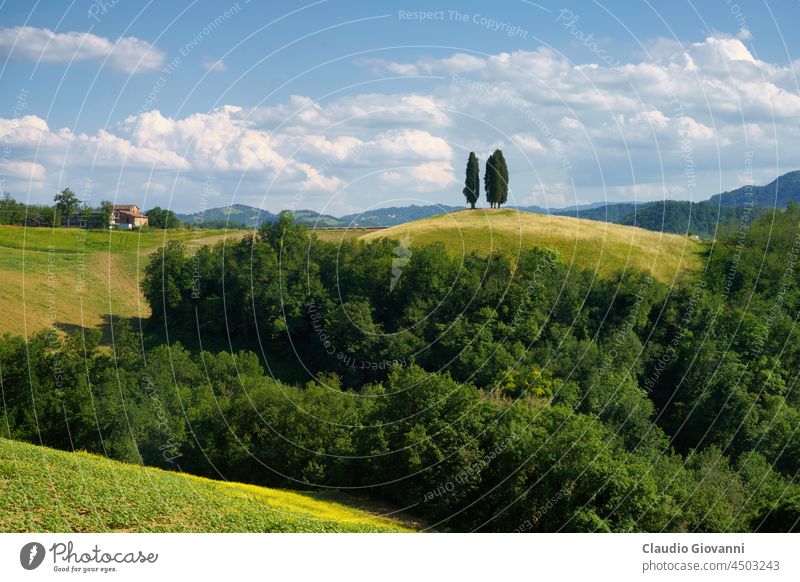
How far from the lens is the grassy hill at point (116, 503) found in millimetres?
23516

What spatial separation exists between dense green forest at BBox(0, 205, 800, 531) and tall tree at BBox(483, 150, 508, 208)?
10.8 metres

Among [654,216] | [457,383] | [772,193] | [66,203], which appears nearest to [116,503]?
[457,383]

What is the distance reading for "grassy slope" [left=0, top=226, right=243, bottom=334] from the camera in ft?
283

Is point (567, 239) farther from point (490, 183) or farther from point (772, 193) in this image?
point (772, 193)

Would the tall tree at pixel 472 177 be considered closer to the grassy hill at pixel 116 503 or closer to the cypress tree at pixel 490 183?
the cypress tree at pixel 490 183

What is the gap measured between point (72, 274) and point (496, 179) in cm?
5275

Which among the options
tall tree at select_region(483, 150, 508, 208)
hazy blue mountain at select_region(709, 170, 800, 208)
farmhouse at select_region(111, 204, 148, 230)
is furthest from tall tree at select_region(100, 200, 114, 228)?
hazy blue mountain at select_region(709, 170, 800, 208)

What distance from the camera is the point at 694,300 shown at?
84312 millimetres

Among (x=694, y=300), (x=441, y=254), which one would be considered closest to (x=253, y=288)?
(x=441, y=254)

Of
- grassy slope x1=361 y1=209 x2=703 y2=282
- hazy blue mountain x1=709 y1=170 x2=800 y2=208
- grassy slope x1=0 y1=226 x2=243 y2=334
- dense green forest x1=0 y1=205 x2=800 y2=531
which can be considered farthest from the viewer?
hazy blue mountain x1=709 y1=170 x2=800 y2=208

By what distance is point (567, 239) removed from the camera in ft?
347

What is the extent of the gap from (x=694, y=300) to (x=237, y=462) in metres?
50.3

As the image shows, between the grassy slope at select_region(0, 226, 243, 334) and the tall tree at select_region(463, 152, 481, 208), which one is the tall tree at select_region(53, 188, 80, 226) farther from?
the tall tree at select_region(463, 152, 481, 208)

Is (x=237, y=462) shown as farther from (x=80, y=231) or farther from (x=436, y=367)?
(x=80, y=231)
